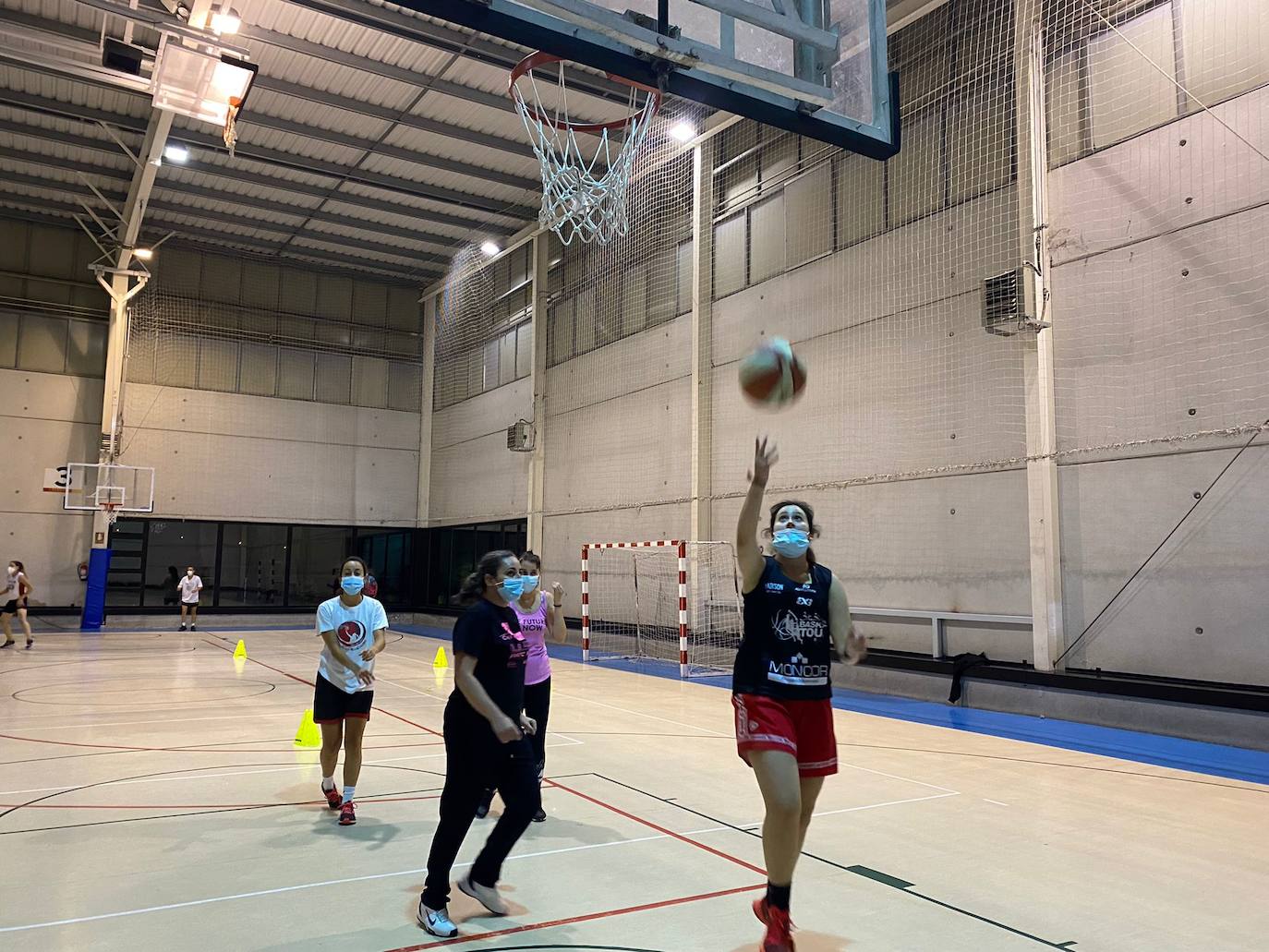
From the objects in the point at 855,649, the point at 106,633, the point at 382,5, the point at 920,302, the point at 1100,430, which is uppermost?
the point at 382,5

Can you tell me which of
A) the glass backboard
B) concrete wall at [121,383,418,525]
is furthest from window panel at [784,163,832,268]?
concrete wall at [121,383,418,525]

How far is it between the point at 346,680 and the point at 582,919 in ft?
8.89

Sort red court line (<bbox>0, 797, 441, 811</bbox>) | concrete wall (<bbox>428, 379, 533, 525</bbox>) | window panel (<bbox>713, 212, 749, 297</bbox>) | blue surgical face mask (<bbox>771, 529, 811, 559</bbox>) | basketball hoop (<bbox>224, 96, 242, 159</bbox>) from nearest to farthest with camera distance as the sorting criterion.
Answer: blue surgical face mask (<bbox>771, 529, 811, 559</bbox>), red court line (<bbox>0, 797, 441, 811</bbox>), basketball hoop (<bbox>224, 96, 242, 159</bbox>), window panel (<bbox>713, 212, 749, 297</bbox>), concrete wall (<bbox>428, 379, 533, 525</bbox>)

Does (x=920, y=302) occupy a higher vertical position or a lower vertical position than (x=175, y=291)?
lower

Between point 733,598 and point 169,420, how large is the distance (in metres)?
19.7

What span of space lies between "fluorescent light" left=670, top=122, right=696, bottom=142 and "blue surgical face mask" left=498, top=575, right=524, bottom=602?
1624 cm

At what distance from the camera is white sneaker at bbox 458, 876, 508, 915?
4.63 meters

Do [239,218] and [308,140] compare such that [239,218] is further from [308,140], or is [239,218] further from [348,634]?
[348,634]

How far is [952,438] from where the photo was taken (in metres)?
13.8

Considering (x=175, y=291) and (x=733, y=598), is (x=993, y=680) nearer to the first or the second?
(x=733, y=598)

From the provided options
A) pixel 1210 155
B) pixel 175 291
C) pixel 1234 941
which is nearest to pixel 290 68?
pixel 175 291

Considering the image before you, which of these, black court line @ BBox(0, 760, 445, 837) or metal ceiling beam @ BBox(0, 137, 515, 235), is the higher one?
metal ceiling beam @ BBox(0, 137, 515, 235)

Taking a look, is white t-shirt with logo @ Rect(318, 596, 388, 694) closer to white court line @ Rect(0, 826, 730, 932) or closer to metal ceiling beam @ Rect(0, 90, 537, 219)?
white court line @ Rect(0, 826, 730, 932)

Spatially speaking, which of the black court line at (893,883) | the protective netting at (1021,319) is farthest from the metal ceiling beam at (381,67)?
the black court line at (893,883)
